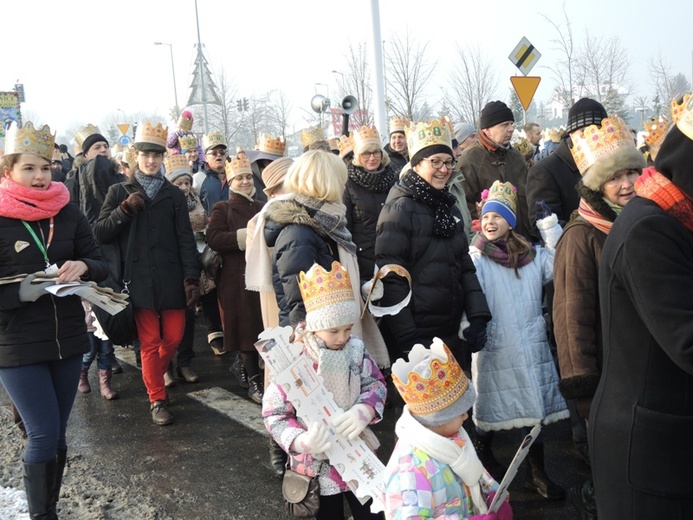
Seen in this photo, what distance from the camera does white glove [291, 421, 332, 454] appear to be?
318 cm

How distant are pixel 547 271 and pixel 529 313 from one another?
334mm

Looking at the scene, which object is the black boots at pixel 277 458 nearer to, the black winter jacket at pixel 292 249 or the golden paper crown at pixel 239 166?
the black winter jacket at pixel 292 249

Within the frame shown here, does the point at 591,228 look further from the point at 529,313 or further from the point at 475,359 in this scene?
the point at 475,359

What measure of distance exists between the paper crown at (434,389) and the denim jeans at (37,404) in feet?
7.86

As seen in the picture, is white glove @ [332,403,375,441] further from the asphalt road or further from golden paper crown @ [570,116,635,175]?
golden paper crown @ [570,116,635,175]

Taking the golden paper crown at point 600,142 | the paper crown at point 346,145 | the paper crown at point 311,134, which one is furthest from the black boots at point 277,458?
the paper crown at point 311,134

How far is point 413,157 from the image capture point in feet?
15.5

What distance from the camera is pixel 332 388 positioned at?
347 centimetres

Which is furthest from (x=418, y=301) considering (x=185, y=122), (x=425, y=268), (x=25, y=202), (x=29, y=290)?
(x=185, y=122)

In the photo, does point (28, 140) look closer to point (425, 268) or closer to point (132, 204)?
point (132, 204)

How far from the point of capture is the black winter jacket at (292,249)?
13.8 ft

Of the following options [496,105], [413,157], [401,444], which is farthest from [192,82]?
[401,444]

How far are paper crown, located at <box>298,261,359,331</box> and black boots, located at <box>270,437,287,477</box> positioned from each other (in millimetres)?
1688

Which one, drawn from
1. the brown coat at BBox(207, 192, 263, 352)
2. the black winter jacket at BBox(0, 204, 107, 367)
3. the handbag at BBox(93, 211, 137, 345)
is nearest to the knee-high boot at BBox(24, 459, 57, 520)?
the black winter jacket at BBox(0, 204, 107, 367)
